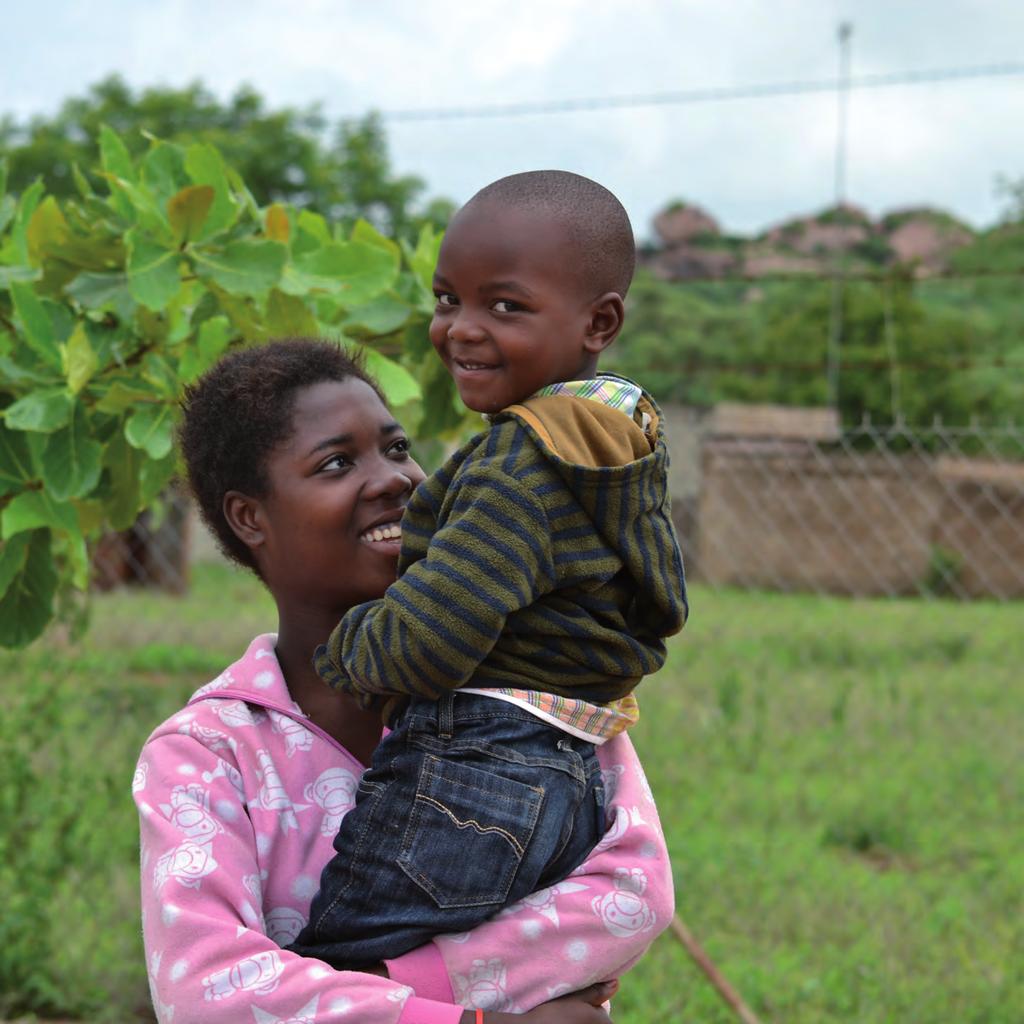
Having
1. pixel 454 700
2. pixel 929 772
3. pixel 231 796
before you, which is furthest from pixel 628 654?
pixel 929 772

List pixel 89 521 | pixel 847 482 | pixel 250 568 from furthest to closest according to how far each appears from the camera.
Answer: pixel 847 482
pixel 89 521
pixel 250 568

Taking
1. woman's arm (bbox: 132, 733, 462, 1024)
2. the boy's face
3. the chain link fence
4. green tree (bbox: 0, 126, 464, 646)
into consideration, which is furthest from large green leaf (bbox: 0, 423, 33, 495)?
the chain link fence

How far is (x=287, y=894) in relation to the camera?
4.90ft

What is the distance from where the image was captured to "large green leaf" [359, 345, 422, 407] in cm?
224

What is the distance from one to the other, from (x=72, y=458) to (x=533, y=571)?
109cm

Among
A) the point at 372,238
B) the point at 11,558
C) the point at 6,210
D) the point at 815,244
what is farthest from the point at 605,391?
the point at 815,244

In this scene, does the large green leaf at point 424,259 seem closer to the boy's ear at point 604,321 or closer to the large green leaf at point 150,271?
the large green leaf at point 150,271

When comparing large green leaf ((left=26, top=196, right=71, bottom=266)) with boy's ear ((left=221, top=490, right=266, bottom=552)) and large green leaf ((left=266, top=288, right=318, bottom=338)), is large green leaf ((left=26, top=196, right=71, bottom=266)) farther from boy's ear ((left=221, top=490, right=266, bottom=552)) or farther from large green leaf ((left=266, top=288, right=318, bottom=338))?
boy's ear ((left=221, top=490, right=266, bottom=552))

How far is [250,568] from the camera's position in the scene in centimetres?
180

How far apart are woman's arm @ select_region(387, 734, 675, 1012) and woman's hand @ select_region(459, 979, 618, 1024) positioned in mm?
13

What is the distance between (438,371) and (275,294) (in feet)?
1.42

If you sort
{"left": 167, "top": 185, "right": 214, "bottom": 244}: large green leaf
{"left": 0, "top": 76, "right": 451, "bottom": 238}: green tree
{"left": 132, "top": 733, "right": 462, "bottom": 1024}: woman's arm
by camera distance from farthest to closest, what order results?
1. {"left": 0, "top": 76, "right": 451, "bottom": 238}: green tree
2. {"left": 167, "top": 185, "right": 214, "bottom": 244}: large green leaf
3. {"left": 132, "top": 733, "right": 462, "bottom": 1024}: woman's arm

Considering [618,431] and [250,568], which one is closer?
[618,431]

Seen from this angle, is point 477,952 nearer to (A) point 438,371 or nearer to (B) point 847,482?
(A) point 438,371
